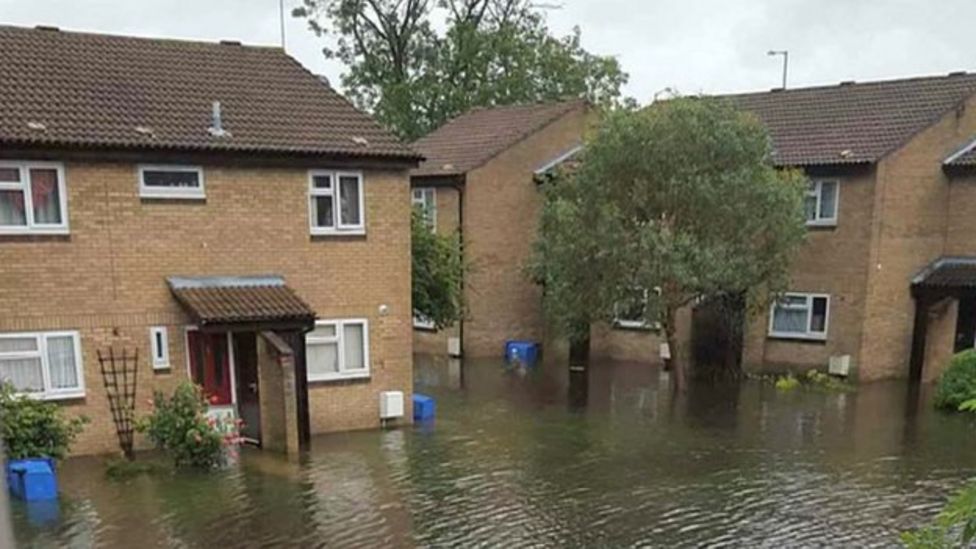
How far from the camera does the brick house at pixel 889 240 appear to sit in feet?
63.0

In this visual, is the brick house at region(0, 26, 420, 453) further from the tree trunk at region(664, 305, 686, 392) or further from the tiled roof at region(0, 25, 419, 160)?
the tree trunk at region(664, 305, 686, 392)

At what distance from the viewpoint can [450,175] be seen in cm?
2258

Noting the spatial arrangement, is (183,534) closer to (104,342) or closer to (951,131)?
(104,342)

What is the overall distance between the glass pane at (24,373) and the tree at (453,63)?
23.2 m

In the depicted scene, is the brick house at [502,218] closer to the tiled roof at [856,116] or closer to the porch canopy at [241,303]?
the tiled roof at [856,116]

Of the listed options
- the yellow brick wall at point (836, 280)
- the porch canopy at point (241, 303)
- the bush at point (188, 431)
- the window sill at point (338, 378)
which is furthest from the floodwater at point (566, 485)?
the yellow brick wall at point (836, 280)

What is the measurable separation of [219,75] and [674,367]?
1170 centimetres

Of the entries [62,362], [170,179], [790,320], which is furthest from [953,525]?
[790,320]

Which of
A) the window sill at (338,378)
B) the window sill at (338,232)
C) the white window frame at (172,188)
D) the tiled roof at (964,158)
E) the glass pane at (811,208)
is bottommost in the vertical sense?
the window sill at (338,378)

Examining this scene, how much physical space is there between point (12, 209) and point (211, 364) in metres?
3.75

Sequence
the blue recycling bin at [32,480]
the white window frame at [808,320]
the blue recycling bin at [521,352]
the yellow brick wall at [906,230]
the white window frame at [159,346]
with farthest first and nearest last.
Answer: the blue recycling bin at [521,352] < the white window frame at [808,320] < the yellow brick wall at [906,230] < the white window frame at [159,346] < the blue recycling bin at [32,480]

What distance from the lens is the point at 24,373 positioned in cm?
1221

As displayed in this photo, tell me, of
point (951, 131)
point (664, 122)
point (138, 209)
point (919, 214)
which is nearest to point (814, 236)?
point (919, 214)

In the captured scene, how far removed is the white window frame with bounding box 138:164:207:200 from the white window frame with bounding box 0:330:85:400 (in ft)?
7.93
